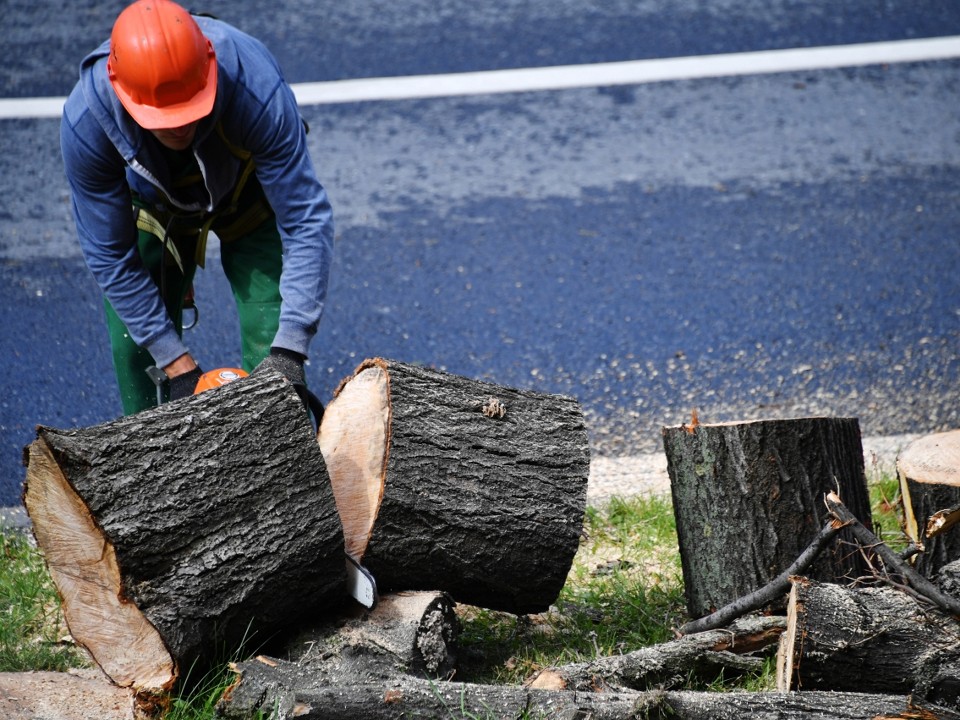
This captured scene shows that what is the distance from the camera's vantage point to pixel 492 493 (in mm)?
2793

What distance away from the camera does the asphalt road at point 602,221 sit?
4.56m

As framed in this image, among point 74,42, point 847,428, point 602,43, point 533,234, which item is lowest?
point 847,428

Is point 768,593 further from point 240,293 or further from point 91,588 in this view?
point 240,293

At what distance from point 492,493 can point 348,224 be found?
122 inches

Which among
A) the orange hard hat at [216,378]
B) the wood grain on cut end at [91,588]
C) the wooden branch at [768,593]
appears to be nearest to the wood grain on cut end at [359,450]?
the orange hard hat at [216,378]

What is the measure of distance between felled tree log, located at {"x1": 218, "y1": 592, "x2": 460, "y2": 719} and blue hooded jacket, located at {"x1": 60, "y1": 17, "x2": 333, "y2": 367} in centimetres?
93

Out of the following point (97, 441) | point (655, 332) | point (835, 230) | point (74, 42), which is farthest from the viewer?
point (74, 42)

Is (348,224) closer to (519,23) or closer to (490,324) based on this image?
(490,324)

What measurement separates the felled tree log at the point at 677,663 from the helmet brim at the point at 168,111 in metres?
1.87

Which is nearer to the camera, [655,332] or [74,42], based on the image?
[655,332]

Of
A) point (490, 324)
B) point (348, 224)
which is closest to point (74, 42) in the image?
point (348, 224)

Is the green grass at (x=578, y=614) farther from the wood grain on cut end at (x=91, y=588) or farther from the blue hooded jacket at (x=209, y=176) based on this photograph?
the blue hooded jacket at (x=209, y=176)

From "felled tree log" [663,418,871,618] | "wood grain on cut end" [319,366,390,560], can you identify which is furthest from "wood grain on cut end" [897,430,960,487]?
"wood grain on cut end" [319,366,390,560]

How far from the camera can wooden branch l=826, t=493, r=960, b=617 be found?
250 centimetres
